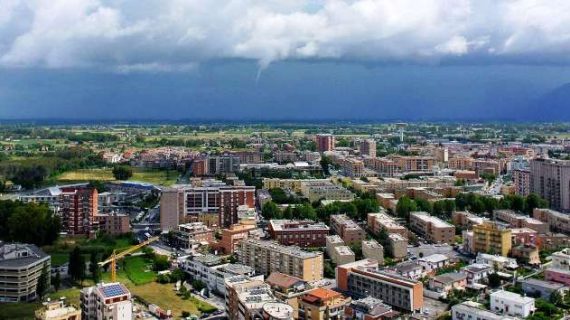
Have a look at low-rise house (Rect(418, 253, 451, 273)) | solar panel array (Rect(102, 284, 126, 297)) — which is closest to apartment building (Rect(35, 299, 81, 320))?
solar panel array (Rect(102, 284, 126, 297))

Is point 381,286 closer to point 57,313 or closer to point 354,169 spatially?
point 57,313

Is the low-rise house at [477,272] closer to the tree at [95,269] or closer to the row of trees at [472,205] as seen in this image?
the row of trees at [472,205]

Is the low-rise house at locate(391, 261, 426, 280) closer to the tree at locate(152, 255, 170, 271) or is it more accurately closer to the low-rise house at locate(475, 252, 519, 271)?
the low-rise house at locate(475, 252, 519, 271)

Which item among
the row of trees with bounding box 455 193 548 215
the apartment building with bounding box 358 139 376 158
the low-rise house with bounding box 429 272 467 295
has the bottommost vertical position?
the low-rise house with bounding box 429 272 467 295

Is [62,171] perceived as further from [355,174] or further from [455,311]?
[455,311]

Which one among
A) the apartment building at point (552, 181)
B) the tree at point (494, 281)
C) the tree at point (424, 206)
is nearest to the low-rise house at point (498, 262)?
the tree at point (494, 281)

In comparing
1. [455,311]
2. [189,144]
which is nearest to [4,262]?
[455,311]
